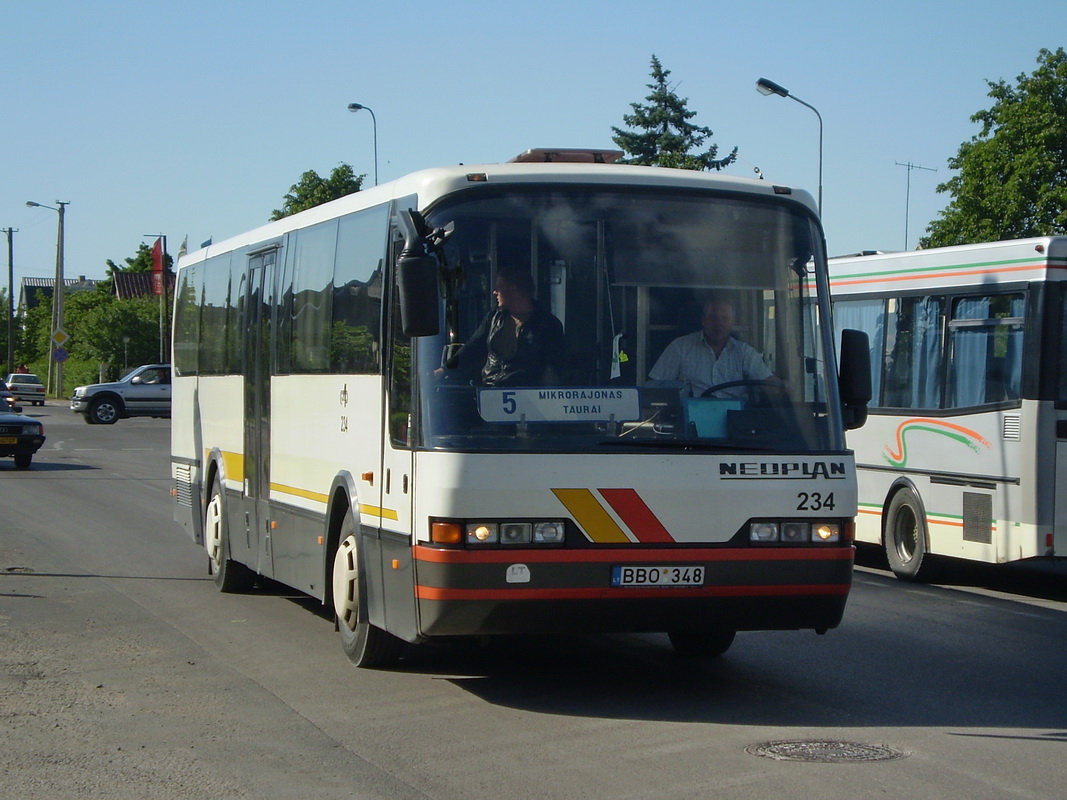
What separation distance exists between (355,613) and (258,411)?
→ 298 cm

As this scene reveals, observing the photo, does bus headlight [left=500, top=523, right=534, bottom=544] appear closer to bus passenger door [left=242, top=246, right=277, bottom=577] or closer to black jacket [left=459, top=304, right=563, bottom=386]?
black jacket [left=459, top=304, right=563, bottom=386]

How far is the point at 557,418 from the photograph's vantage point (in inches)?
301

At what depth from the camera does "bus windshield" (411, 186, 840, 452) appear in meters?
7.68

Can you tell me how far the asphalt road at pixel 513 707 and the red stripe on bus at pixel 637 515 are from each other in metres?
0.89

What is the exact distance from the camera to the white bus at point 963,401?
1255 centimetres

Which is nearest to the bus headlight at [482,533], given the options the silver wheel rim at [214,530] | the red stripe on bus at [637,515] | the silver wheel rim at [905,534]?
the red stripe on bus at [637,515]

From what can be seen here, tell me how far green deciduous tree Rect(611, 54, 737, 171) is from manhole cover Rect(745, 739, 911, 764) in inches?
2764

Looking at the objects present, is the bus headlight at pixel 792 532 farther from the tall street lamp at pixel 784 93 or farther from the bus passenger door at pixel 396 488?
the tall street lamp at pixel 784 93

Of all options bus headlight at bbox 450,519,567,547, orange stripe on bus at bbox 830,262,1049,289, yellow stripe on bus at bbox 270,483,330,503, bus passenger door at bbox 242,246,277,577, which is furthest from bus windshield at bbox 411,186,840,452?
orange stripe on bus at bbox 830,262,1049,289

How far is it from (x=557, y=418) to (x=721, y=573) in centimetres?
113

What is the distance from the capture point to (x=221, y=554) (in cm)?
1266

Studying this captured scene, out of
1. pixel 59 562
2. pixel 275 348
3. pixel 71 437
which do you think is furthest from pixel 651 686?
pixel 71 437

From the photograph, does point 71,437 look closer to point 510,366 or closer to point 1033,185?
point 1033,185

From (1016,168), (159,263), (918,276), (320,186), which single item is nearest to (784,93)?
(1016,168)
